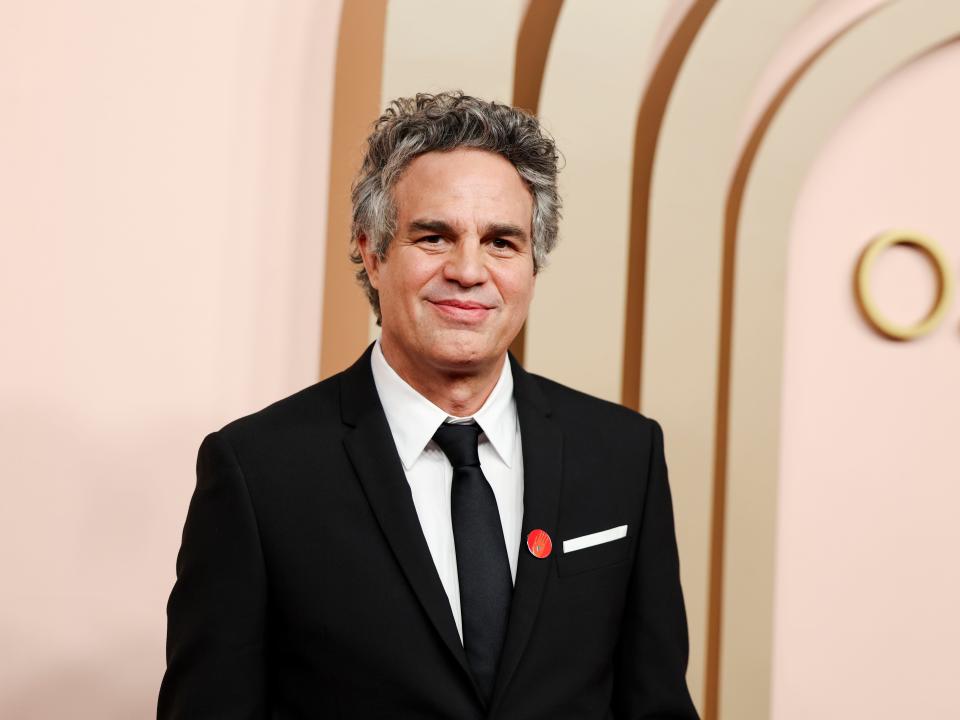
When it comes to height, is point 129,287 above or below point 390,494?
above

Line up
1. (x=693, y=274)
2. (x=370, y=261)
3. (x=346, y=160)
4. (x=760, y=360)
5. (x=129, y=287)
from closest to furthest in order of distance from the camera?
(x=370, y=261) < (x=129, y=287) < (x=346, y=160) < (x=693, y=274) < (x=760, y=360)

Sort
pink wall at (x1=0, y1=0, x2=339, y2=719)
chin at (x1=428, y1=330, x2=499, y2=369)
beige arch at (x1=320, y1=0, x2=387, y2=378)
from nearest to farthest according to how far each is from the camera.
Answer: chin at (x1=428, y1=330, x2=499, y2=369)
pink wall at (x1=0, y1=0, x2=339, y2=719)
beige arch at (x1=320, y1=0, x2=387, y2=378)

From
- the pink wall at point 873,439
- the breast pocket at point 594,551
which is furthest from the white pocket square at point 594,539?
the pink wall at point 873,439

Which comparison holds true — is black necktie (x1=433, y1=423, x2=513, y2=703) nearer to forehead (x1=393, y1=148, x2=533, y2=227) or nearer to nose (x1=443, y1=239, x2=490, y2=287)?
nose (x1=443, y1=239, x2=490, y2=287)

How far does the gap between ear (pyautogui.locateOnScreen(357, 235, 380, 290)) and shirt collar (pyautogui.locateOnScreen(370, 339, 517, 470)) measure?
107 millimetres

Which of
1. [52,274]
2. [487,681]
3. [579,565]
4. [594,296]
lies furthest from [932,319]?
[52,274]

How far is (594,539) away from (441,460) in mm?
257

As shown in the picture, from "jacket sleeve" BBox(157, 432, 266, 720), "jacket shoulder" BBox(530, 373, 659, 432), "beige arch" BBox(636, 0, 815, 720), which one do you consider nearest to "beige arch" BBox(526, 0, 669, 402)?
"beige arch" BBox(636, 0, 815, 720)

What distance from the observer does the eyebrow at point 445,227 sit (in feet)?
4.85

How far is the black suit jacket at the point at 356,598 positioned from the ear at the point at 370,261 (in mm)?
157

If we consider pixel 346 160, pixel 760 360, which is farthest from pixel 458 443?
pixel 760 360

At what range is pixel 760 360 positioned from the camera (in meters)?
2.44

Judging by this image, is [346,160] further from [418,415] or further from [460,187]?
[418,415]

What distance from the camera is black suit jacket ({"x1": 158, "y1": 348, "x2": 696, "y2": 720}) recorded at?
4.36 ft
